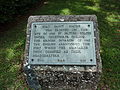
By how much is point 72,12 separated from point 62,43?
3352mm

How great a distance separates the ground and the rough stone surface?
468 millimetres

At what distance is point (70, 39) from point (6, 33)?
3169 mm

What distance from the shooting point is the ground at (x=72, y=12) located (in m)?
4.66

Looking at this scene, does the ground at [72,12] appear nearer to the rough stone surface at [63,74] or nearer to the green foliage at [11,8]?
the green foliage at [11,8]

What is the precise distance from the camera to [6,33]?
6602 mm

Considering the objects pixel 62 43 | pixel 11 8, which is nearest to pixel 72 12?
pixel 11 8

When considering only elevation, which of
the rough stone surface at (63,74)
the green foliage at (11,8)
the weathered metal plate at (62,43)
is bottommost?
the rough stone surface at (63,74)

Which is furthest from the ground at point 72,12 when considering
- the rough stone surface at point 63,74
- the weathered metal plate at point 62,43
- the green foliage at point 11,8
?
the weathered metal plate at point 62,43

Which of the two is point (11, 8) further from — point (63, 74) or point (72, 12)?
point (63, 74)

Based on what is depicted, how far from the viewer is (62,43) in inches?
159

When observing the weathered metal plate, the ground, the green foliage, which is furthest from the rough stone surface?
the green foliage

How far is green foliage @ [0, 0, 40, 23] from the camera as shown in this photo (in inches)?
256

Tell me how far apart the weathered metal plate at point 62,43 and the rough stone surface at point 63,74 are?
8cm

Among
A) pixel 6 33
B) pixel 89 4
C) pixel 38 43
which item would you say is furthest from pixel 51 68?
pixel 89 4
